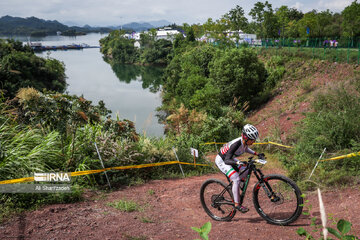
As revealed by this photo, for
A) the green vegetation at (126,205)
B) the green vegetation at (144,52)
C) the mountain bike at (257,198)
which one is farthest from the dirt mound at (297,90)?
the green vegetation at (144,52)

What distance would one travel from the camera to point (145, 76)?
263ft

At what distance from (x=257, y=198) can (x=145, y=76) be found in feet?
251

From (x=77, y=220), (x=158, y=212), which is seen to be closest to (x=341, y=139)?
(x=158, y=212)

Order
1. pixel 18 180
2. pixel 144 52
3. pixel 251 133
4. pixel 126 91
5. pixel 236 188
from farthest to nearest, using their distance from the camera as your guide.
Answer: pixel 144 52, pixel 126 91, pixel 18 180, pixel 236 188, pixel 251 133

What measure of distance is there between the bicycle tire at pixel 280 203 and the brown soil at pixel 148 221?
0.55 feet

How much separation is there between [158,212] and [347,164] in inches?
222

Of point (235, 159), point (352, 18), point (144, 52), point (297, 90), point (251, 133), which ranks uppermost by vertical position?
point (352, 18)

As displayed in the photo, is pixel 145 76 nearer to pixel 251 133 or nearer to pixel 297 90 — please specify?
pixel 297 90

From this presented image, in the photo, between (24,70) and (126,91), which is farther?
(126,91)

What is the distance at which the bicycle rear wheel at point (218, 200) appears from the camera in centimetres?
582

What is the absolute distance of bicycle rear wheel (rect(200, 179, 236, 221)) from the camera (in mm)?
5824

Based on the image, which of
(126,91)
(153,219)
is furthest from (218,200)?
(126,91)

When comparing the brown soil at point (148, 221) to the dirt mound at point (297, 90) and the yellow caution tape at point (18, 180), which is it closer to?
the yellow caution tape at point (18, 180)

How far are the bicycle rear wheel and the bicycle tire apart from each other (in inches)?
21.7
